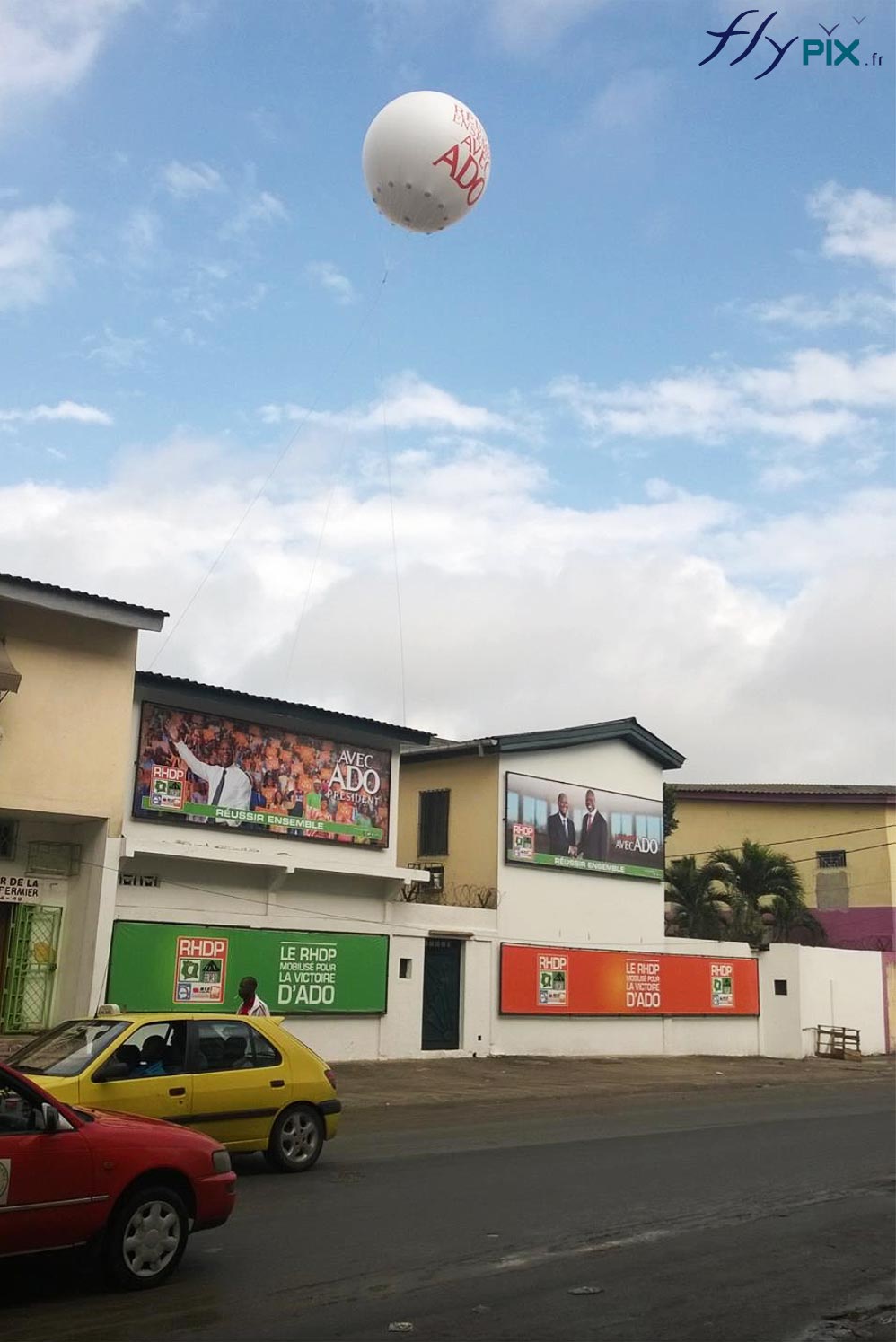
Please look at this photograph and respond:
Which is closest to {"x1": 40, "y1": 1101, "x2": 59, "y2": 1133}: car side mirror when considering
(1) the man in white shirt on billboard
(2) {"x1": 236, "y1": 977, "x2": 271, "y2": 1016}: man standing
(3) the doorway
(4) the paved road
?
(4) the paved road

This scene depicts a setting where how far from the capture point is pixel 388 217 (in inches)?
609

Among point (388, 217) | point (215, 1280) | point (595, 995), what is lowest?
point (215, 1280)

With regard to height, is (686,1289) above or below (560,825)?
below

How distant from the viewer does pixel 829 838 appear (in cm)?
4691

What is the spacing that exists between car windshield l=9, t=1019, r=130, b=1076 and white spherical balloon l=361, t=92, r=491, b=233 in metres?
9.88

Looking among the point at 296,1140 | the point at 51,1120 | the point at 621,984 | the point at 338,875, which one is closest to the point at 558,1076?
the point at 338,875

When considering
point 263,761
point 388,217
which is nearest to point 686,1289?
point 388,217

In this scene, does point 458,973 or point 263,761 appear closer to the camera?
point 263,761

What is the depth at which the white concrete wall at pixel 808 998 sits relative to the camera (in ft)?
117

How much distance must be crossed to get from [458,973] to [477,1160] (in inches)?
600

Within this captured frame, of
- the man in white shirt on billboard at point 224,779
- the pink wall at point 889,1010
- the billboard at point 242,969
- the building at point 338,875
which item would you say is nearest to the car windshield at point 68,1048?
the building at point 338,875

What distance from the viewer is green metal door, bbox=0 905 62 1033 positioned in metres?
21.3

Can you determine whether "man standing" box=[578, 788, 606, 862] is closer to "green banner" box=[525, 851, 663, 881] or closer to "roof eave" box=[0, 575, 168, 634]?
"green banner" box=[525, 851, 663, 881]

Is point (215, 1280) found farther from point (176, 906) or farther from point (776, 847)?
point (776, 847)
